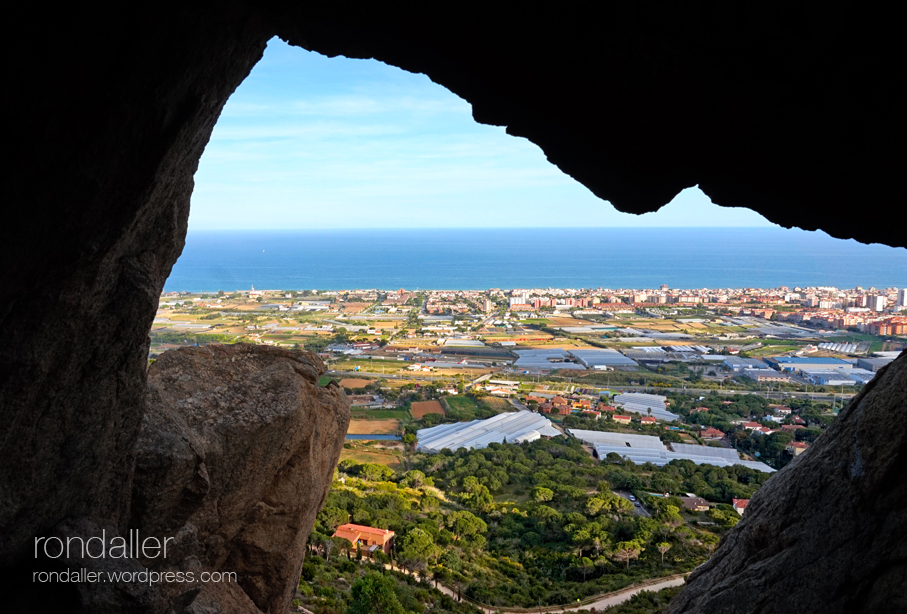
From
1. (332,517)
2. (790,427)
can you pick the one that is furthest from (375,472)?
(790,427)

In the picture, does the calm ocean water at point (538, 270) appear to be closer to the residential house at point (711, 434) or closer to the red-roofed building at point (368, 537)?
the residential house at point (711, 434)

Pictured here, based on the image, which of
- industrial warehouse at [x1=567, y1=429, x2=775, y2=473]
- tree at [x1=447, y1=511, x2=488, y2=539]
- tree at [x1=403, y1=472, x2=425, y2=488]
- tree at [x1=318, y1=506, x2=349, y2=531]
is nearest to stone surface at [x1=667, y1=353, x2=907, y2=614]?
tree at [x1=318, y1=506, x2=349, y2=531]

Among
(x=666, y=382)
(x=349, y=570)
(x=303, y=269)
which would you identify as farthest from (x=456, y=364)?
(x=303, y=269)

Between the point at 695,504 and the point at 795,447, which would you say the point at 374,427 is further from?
the point at 795,447

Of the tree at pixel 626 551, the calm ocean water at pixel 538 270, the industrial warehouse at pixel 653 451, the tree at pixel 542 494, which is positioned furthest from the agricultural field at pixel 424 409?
the calm ocean water at pixel 538 270

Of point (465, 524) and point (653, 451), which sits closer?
point (465, 524)
